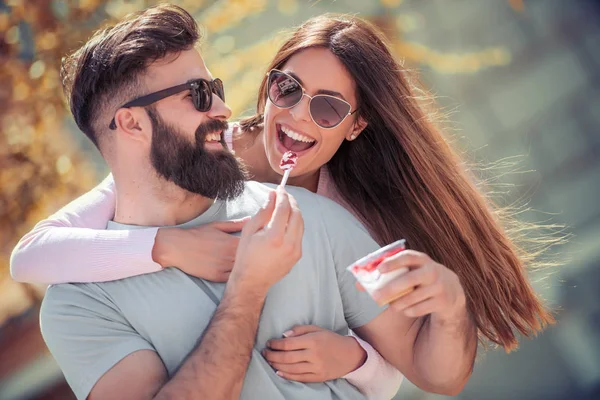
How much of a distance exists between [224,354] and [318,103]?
50.2 inches

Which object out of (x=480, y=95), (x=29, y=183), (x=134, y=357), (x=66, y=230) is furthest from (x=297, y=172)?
(x=480, y=95)

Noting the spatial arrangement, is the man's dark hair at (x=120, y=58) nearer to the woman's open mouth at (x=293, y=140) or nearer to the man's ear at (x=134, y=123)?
the man's ear at (x=134, y=123)

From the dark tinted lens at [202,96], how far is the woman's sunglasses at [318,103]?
0.55 meters

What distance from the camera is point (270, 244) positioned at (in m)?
2.13

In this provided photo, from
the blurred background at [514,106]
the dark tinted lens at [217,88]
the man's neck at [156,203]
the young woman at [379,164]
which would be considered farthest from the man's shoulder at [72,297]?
the blurred background at [514,106]

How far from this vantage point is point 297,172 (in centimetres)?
315

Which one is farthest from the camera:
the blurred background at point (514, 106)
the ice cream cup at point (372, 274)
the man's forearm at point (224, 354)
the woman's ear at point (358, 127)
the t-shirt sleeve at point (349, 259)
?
the blurred background at point (514, 106)

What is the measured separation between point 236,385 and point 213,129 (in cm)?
90

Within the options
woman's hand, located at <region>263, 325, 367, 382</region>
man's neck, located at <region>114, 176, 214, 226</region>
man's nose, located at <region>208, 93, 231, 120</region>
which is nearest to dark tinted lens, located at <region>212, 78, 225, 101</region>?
man's nose, located at <region>208, 93, 231, 120</region>

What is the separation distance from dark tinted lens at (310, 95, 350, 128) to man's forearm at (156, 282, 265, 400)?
1.06 metres

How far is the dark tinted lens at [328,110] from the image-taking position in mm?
3076

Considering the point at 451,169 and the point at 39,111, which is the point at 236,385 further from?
the point at 39,111

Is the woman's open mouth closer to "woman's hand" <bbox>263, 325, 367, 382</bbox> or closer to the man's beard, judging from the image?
the man's beard

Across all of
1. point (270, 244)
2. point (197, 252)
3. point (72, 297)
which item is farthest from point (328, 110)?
point (72, 297)
